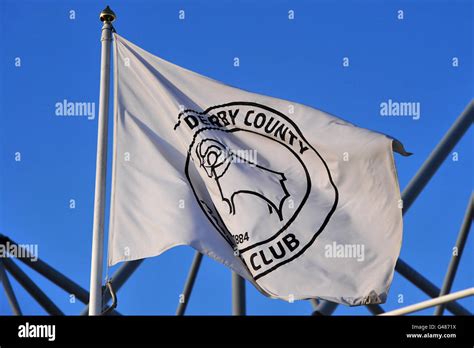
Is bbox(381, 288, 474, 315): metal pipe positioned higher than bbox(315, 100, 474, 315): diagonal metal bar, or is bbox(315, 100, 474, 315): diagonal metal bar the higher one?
bbox(315, 100, 474, 315): diagonal metal bar

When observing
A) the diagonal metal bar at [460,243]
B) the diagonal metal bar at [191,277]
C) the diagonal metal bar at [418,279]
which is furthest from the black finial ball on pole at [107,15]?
the diagonal metal bar at [460,243]

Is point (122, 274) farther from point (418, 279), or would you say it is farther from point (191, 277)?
point (418, 279)

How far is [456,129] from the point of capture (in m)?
21.6

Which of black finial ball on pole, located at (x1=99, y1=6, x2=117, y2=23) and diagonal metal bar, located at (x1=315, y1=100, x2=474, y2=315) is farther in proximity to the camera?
diagonal metal bar, located at (x1=315, y1=100, x2=474, y2=315)

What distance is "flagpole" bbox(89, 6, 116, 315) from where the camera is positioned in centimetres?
820

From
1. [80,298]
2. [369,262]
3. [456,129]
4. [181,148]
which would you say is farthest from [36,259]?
[456,129]

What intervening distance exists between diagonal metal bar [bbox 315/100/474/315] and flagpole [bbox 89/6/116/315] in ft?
38.7

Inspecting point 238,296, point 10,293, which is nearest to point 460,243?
point 238,296

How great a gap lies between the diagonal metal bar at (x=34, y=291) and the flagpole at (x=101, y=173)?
8046 mm

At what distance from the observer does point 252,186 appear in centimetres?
930

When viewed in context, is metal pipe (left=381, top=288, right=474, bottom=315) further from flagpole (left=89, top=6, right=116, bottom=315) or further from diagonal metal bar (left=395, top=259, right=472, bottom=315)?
diagonal metal bar (left=395, top=259, right=472, bottom=315)

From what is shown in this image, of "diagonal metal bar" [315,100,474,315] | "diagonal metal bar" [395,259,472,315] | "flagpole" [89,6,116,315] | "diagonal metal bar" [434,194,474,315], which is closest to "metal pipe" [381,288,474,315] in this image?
"flagpole" [89,6,116,315]
